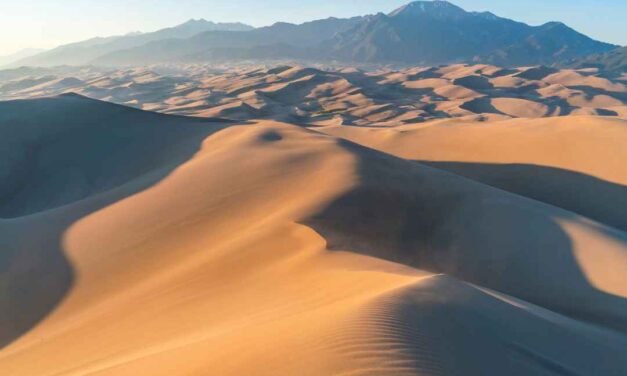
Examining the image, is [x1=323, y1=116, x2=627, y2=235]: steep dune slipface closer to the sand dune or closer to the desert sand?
the desert sand

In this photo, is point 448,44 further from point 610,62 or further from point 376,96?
point 376,96

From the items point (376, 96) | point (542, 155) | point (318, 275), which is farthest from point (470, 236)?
point (376, 96)

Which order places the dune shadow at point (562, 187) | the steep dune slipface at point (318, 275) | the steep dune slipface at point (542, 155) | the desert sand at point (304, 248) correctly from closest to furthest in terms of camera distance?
the steep dune slipface at point (318, 275) < the desert sand at point (304, 248) < the dune shadow at point (562, 187) < the steep dune slipface at point (542, 155)

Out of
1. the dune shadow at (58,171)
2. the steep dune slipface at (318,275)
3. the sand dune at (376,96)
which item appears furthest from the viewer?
the sand dune at (376,96)

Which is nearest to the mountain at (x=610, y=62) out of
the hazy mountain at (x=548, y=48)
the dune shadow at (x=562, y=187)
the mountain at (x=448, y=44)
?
the hazy mountain at (x=548, y=48)

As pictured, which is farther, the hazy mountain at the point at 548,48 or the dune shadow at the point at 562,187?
the hazy mountain at the point at 548,48

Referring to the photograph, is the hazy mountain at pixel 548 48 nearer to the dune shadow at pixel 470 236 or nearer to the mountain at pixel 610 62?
the mountain at pixel 610 62
